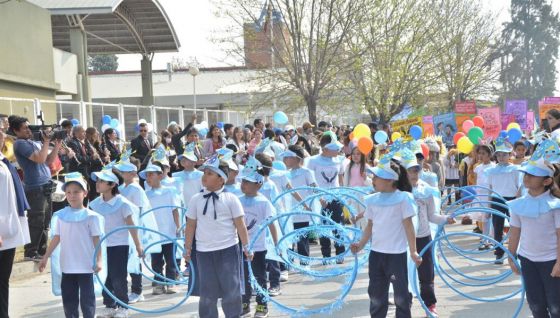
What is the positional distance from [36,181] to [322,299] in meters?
4.42

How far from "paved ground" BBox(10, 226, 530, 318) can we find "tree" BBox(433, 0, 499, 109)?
24100mm

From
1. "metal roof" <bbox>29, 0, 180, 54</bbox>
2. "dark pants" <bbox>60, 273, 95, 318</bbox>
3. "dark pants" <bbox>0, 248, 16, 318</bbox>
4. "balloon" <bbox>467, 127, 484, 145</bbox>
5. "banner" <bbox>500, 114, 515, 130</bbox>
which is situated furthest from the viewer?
"metal roof" <bbox>29, 0, 180, 54</bbox>

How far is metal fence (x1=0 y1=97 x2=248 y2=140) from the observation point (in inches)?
607

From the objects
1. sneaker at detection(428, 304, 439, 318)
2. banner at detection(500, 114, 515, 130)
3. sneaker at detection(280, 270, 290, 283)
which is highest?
banner at detection(500, 114, 515, 130)

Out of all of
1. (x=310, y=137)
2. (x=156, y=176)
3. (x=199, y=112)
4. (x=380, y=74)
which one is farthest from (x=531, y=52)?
(x=156, y=176)

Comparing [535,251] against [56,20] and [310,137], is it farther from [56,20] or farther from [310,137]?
[56,20]

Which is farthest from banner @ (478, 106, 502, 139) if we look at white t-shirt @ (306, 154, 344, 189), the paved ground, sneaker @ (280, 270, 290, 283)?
sneaker @ (280, 270, 290, 283)

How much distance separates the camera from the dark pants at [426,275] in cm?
728

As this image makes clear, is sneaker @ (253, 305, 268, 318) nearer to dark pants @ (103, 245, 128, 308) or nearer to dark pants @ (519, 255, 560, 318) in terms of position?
dark pants @ (103, 245, 128, 308)

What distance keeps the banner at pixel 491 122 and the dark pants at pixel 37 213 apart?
11.6 m

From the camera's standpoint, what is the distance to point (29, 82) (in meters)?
21.0

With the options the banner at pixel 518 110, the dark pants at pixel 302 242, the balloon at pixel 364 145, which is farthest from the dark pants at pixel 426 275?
the banner at pixel 518 110

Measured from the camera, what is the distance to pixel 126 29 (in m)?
31.1

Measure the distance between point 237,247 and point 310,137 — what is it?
35.5 ft
